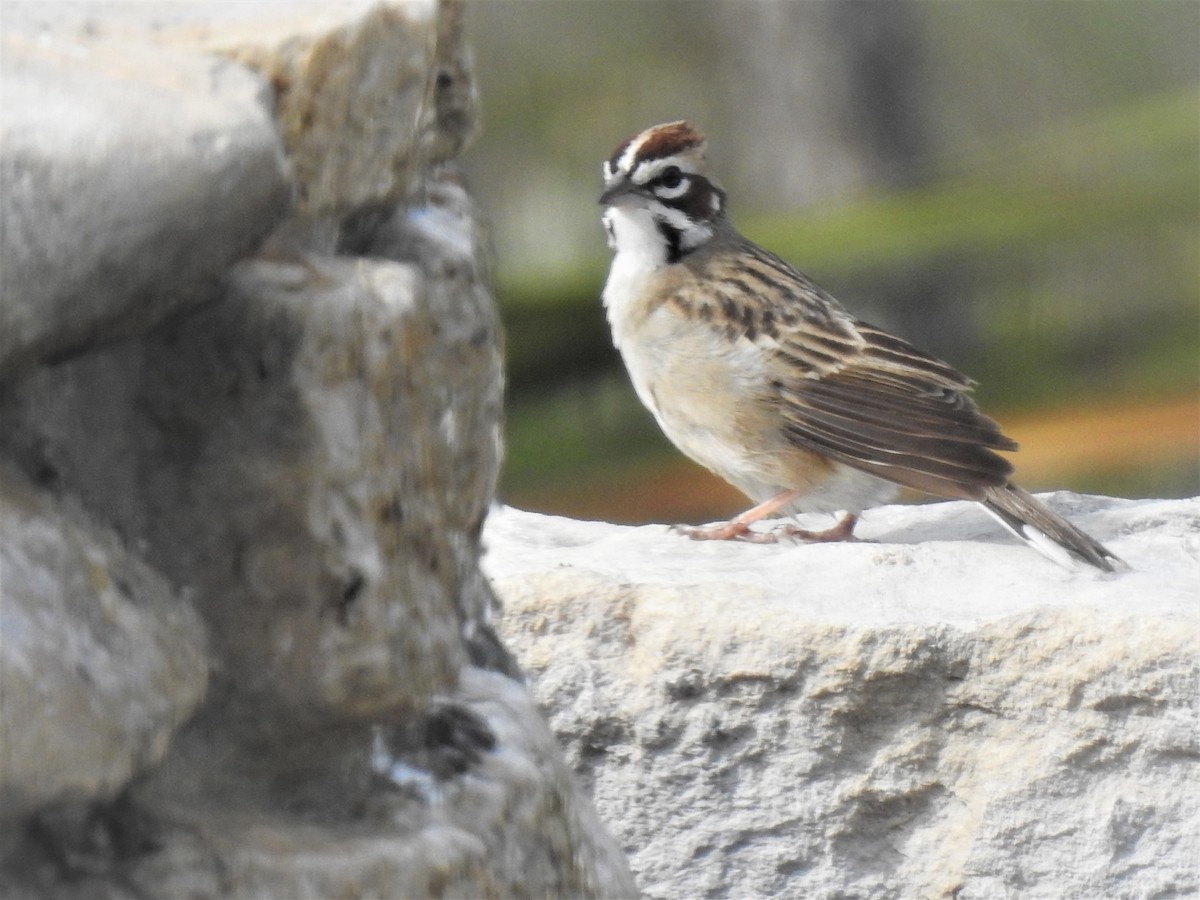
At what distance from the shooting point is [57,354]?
159 cm

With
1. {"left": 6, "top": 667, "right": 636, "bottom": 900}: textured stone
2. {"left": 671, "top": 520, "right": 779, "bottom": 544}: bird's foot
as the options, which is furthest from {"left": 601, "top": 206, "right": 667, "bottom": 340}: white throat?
{"left": 6, "top": 667, "right": 636, "bottom": 900}: textured stone

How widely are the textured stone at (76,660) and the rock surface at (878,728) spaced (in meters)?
1.66

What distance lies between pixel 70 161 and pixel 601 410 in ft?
26.8

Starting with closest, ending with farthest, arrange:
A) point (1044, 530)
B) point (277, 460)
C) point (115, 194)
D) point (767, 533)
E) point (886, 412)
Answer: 1. point (115, 194)
2. point (277, 460)
3. point (1044, 530)
4. point (767, 533)
5. point (886, 412)

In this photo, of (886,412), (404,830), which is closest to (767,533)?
(886,412)

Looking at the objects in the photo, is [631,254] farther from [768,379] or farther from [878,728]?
[878,728]

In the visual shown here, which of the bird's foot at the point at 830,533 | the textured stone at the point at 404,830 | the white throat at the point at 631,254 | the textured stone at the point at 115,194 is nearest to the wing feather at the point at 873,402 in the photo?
the bird's foot at the point at 830,533

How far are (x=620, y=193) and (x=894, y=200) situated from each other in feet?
19.9

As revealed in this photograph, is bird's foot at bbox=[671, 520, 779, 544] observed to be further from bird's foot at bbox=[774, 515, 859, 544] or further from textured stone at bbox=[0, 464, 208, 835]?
textured stone at bbox=[0, 464, 208, 835]

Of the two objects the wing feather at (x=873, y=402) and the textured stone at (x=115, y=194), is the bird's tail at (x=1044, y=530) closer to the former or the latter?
the wing feather at (x=873, y=402)

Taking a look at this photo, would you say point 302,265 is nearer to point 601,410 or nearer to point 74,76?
point 74,76

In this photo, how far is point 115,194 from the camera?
1522 millimetres

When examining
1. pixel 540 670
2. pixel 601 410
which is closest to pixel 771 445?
pixel 540 670

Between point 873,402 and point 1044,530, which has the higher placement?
point 873,402
